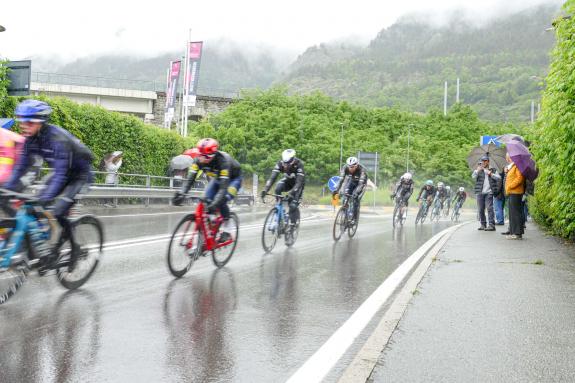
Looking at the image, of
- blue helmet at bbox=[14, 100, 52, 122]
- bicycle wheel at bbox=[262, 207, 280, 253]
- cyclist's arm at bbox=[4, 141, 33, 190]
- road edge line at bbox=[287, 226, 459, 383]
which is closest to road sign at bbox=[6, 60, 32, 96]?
bicycle wheel at bbox=[262, 207, 280, 253]

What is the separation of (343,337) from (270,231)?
5931mm

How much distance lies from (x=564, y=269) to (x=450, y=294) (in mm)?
2867

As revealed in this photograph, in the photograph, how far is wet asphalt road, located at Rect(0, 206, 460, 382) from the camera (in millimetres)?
3980

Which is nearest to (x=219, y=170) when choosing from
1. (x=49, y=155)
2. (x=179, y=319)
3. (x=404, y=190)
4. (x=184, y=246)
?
(x=184, y=246)

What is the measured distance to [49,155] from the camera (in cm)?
608

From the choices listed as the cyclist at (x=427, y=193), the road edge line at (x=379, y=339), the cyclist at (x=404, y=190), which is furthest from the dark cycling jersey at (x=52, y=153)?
the cyclist at (x=427, y=193)

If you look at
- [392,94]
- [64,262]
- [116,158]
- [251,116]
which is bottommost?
[64,262]

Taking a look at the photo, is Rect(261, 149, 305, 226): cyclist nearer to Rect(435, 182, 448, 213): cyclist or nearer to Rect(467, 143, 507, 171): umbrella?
Rect(467, 143, 507, 171): umbrella

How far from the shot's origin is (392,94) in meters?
171

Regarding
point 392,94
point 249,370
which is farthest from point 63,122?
point 392,94

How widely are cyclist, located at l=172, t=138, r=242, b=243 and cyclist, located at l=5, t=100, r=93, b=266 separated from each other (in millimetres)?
1946

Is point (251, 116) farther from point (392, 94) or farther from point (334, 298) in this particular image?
point (392, 94)

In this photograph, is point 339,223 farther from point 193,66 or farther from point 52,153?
point 193,66

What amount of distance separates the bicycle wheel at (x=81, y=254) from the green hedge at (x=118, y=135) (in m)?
15.2
